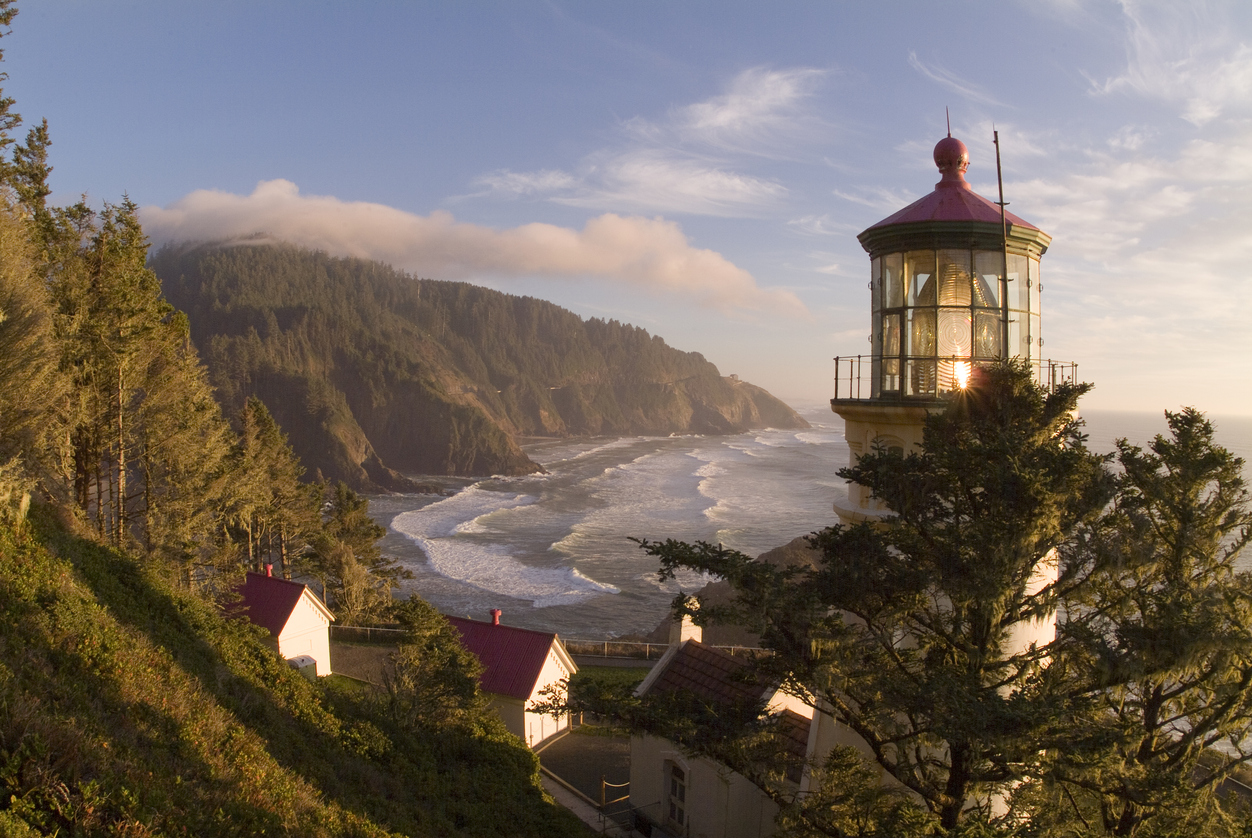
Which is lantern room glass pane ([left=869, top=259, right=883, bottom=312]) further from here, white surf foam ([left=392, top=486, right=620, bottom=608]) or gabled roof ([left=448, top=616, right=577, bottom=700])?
white surf foam ([left=392, top=486, right=620, bottom=608])

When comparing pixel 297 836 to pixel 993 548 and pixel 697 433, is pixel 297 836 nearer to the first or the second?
pixel 993 548

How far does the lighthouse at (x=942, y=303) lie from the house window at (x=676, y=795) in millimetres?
6015

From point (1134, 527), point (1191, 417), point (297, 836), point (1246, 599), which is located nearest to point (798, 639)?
point (1134, 527)

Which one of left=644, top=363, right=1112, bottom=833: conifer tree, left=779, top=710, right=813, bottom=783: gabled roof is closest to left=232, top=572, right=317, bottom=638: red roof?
left=779, top=710, right=813, bottom=783: gabled roof

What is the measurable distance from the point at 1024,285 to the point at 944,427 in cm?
230

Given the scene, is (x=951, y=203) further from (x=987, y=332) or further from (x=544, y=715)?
(x=544, y=715)

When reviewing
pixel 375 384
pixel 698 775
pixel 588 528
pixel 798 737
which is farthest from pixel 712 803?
pixel 375 384

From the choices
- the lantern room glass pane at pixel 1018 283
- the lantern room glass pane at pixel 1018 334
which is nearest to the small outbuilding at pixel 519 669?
the lantern room glass pane at pixel 1018 334

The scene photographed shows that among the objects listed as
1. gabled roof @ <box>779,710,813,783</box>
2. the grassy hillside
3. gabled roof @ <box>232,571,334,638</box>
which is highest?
the grassy hillside

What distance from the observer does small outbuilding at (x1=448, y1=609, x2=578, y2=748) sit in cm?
1480

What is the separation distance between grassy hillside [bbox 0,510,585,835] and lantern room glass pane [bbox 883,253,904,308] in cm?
629

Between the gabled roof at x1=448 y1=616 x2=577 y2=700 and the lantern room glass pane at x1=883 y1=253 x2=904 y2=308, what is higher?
the lantern room glass pane at x1=883 y1=253 x2=904 y2=308

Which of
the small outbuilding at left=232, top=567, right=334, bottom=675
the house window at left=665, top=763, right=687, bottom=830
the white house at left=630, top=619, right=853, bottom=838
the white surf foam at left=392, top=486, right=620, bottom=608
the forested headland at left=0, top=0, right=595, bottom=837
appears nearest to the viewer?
the forested headland at left=0, top=0, right=595, bottom=837

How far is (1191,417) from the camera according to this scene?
4898 mm
